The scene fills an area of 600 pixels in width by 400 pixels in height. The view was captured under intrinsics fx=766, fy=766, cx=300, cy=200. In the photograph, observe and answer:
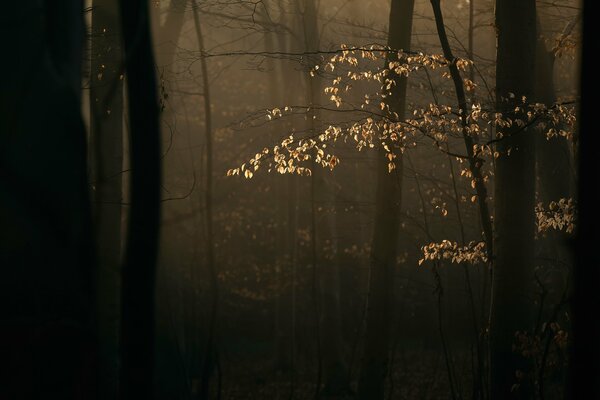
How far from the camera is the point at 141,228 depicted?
4.45m

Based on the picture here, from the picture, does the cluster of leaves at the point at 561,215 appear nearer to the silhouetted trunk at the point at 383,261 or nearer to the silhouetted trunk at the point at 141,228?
the silhouetted trunk at the point at 383,261

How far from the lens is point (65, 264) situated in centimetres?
422

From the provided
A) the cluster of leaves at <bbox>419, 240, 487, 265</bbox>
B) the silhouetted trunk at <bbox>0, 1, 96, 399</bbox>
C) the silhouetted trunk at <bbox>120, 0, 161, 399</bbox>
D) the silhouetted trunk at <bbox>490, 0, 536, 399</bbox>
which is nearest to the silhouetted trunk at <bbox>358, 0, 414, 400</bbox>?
the cluster of leaves at <bbox>419, 240, 487, 265</bbox>

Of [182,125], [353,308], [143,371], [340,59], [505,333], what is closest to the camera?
[143,371]

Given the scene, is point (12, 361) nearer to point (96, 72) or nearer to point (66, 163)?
point (66, 163)

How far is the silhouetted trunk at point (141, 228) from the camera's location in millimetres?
4457

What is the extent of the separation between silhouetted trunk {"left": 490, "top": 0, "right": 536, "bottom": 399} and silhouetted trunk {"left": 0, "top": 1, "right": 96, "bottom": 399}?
4.51 metres

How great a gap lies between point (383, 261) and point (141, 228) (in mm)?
7189

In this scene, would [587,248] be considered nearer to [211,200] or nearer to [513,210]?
[513,210]

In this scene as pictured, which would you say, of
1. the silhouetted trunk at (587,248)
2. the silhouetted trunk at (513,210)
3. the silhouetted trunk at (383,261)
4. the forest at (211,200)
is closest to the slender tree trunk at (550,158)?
the forest at (211,200)

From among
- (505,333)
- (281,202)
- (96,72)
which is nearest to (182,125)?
(281,202)

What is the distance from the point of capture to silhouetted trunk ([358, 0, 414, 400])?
10914mm

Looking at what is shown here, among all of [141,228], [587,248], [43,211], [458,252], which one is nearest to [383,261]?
[458,252]

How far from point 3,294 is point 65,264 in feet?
1.19
